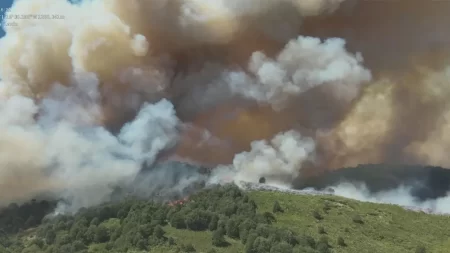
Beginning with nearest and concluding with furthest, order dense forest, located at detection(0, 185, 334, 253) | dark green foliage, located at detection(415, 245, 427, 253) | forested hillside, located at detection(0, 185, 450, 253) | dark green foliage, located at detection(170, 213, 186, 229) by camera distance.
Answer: dark green foliage, located at detection(415, 245, 427, 253) < dense forest, located at detection(0, 185, 334, 253) < forested hillside, located at detection(0, 185, 450, 253) < dark green foliage, located at detection(170, 213, 186, 229)

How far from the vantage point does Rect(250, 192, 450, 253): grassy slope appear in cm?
9563

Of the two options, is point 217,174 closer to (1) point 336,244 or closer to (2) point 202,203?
(2) point 202,203

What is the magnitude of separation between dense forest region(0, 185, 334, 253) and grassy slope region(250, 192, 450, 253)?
311 cm

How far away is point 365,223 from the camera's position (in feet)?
341

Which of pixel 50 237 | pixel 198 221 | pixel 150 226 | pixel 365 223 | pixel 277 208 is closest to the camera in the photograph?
pixel 150 226

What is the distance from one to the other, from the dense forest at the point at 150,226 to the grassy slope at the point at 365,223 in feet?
10.2

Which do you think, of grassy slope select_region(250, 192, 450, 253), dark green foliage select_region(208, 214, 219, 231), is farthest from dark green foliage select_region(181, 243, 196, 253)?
grassy slope select_region(250, 192, 450, 253)

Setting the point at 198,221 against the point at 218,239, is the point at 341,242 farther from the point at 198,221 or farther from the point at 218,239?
the point at 198,221

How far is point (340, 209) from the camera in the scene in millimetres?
110062

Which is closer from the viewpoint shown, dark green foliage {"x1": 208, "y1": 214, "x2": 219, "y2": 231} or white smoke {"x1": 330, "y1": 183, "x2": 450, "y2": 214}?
dark green foliage {"x1": 208, "y1": 214, "x2": 219, "y2": 231}

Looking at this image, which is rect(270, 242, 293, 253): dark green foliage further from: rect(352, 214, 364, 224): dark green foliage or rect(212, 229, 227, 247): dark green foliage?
rect(352, 214, 364, 224): dark green foliage

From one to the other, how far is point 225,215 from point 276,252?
22.0 meters

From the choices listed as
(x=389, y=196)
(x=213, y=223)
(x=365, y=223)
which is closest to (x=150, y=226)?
(x=213, y=223)

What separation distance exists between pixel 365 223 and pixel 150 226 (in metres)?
38.3
